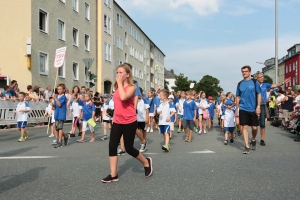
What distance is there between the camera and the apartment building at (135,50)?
47.3 metres

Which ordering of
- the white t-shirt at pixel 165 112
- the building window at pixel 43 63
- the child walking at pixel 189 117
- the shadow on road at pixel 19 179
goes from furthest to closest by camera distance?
the building window at pixel 43 63 < the child walking at pixel 189 117 < the white t-shirt at pixel 165 112 < the shadow on road at pixel 19 179

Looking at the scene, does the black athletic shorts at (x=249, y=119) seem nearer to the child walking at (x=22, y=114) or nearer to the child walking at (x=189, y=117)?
the child walking at (x=189, y=117)

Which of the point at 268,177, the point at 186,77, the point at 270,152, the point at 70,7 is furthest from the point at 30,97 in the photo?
the point at 186,77

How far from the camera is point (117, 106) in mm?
5230

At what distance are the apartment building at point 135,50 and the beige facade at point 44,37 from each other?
1422 cm

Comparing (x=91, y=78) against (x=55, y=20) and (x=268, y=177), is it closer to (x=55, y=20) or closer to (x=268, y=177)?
(x=55, y=20)

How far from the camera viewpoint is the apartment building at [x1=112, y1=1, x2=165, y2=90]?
47297 mm

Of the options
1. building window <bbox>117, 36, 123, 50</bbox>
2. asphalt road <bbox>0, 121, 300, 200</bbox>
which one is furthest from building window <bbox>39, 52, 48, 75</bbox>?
building window <bbox>117, 36, 123, 50</bbox>

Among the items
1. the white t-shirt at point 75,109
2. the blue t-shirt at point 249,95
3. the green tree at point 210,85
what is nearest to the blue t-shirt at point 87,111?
the white t-shirt at point 75,109

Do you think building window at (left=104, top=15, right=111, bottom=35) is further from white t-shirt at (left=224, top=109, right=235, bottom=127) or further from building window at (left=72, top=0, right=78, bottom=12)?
white t-shirt at (left=224, top=109, right=235, bottom=127)

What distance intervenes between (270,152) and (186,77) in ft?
275

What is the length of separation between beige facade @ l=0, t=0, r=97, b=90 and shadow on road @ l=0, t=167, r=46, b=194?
1814cm

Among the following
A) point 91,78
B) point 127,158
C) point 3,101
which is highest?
point 91,78

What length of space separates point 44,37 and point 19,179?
2092 cm
